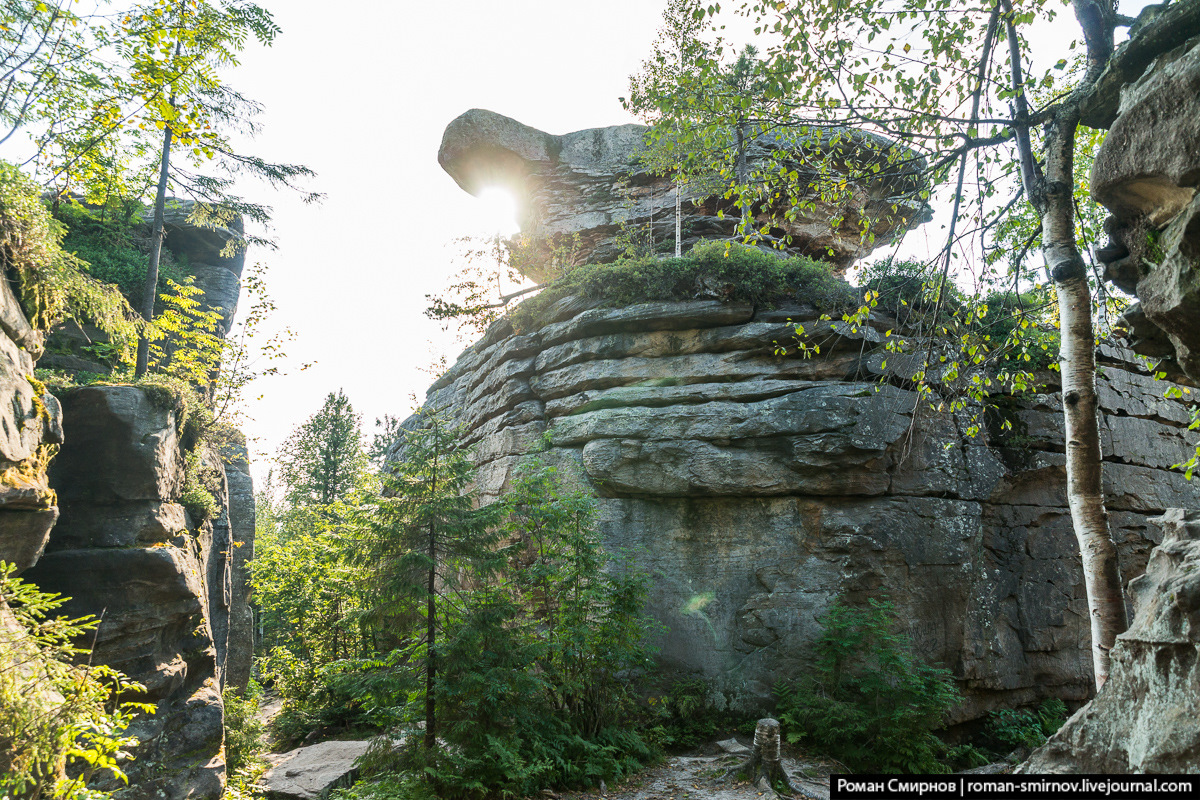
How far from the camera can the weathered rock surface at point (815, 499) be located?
9.96 m

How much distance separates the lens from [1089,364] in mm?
4594

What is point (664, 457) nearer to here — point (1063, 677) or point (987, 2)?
point (987, 2)

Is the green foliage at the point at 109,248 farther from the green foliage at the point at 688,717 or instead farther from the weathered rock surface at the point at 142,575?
the green foliage at the point at 688,717

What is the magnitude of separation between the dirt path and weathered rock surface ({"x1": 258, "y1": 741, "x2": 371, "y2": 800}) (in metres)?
3.53

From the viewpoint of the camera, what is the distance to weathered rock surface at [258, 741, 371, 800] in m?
8.63

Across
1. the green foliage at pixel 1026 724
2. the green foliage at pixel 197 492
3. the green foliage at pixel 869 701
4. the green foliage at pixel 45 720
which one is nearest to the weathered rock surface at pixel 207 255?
the green foliage at pixel 197 492

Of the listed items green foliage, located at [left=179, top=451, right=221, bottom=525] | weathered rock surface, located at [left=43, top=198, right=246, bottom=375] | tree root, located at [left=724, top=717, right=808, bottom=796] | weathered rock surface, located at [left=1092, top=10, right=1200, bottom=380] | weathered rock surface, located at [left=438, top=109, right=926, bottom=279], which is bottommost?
tree root, located at [left=724, top=717, right=808, bottom=796]

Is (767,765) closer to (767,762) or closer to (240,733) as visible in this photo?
(767,762)

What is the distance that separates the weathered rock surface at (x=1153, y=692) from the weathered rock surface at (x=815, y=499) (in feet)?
20.5

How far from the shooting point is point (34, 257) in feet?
22.1

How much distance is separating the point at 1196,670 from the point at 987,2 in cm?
541

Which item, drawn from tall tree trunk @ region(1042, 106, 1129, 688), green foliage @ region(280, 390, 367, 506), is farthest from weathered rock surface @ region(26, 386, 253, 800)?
green foliage @ region(280, 390, 367, 506)

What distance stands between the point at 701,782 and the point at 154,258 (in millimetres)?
12030

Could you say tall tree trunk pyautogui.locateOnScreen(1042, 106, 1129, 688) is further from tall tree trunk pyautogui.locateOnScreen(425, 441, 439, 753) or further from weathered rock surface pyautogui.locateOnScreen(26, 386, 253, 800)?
weathered rock surface pyautogui.locateOnScreen(26, 386, 253, 800)
